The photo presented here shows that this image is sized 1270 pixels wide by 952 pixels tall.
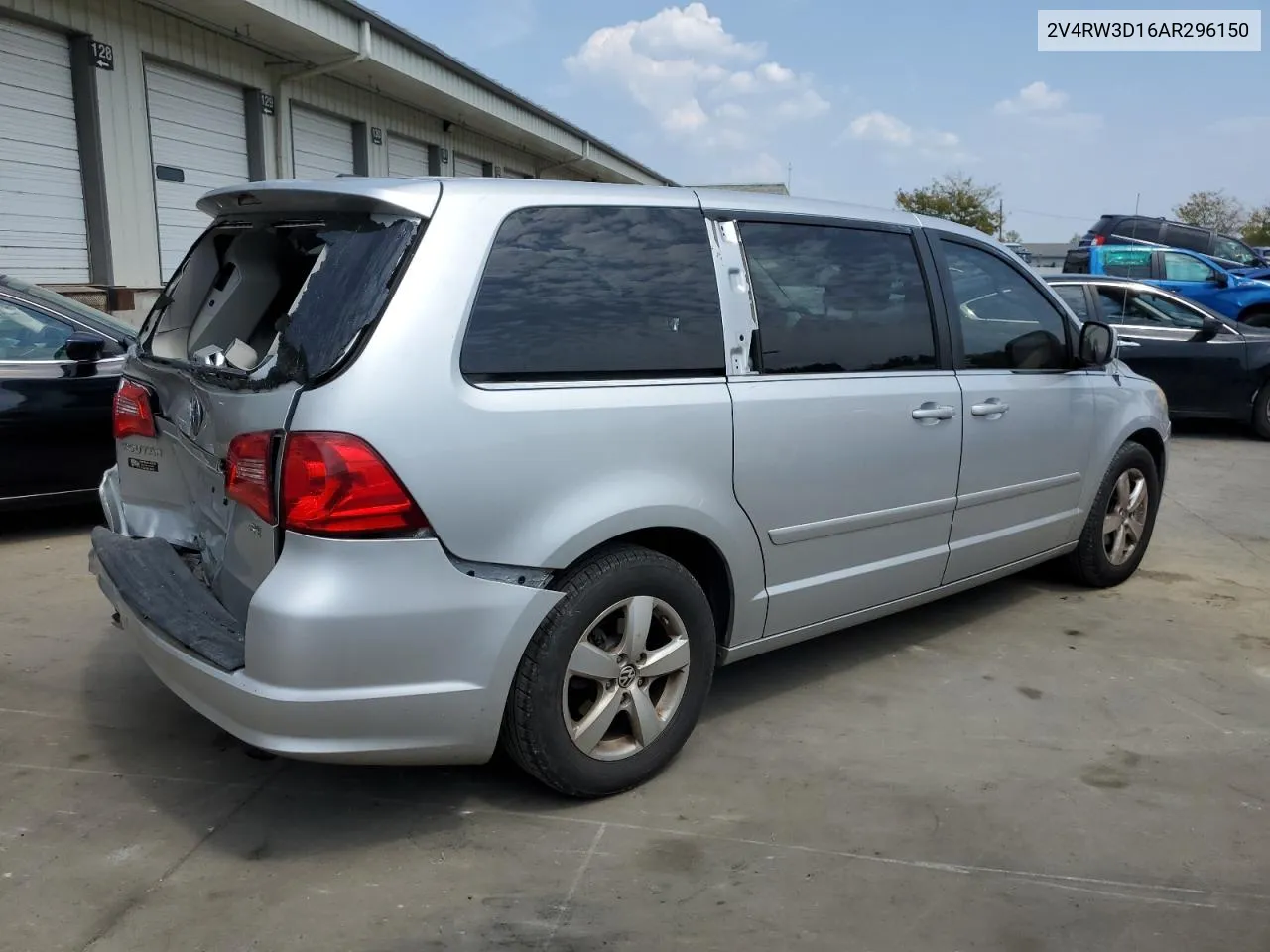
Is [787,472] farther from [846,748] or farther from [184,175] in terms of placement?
[184,175]

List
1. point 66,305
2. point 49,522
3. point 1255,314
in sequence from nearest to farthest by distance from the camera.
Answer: point 66,305 < point 49,522 < point 1255,314

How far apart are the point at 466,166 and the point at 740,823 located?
17.8 metres

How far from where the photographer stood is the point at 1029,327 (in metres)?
4.64

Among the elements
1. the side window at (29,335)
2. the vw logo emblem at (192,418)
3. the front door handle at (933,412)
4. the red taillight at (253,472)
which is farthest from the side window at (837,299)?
the side window at (29,335)

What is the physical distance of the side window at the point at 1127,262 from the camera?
15.2 m

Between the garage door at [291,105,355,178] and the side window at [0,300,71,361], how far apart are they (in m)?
8.12

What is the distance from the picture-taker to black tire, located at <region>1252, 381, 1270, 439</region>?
34.9 feet

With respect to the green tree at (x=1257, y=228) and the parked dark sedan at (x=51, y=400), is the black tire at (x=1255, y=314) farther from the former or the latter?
the green tree at (x=1257, y=228)

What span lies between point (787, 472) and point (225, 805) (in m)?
1.98

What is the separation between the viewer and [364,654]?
2.62 m

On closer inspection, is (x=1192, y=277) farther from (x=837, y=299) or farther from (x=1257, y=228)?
(x=1257, y=228)

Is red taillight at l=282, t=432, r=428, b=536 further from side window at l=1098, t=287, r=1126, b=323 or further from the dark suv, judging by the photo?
the dark suv

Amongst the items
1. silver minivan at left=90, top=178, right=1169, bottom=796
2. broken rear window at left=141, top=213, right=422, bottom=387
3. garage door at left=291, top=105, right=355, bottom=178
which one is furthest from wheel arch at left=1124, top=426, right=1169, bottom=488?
garage door at left=291, top=105, right=355, bottom=178

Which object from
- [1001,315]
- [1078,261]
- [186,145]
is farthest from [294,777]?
[1078,261]
